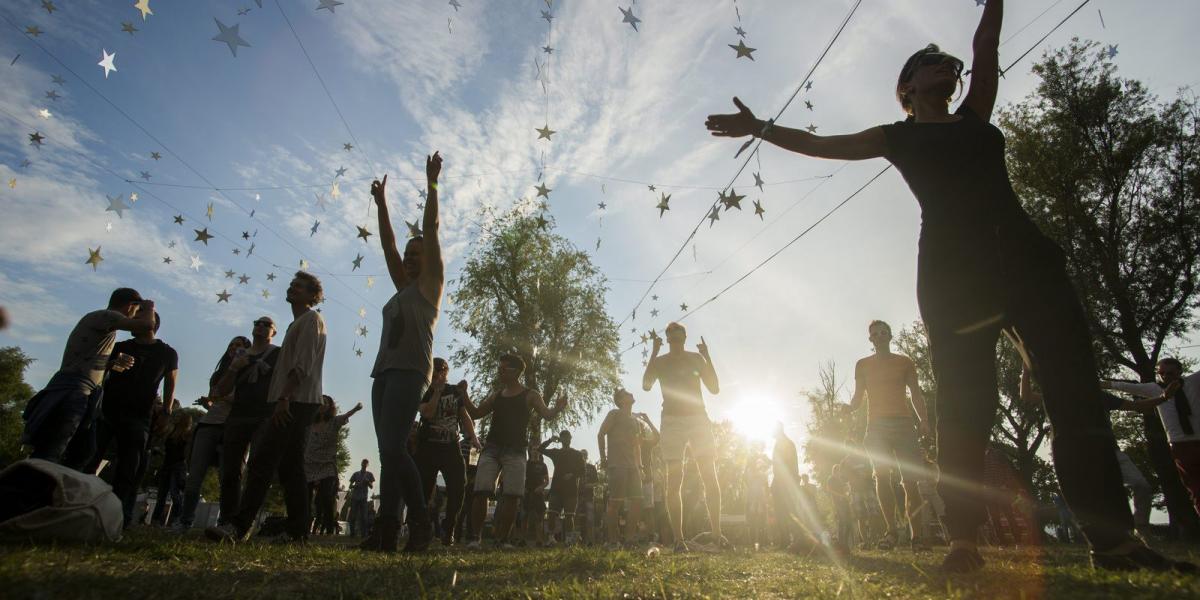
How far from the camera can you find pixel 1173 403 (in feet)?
20.7

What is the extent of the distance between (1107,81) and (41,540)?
24.2 metres

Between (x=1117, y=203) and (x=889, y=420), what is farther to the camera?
(x=1117, y=203)

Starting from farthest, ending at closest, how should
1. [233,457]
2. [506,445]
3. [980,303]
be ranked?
1. [506,445]
2. [233,457]
3. [980,303]

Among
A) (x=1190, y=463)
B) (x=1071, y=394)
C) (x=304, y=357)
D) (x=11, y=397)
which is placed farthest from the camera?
(x=11, y=397)

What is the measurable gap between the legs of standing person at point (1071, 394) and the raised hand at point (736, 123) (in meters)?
1.28

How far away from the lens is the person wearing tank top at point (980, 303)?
2156mm

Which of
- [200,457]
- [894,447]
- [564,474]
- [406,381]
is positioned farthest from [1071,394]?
[564,474]

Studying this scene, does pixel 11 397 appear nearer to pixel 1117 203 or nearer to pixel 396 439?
pixel 396 439

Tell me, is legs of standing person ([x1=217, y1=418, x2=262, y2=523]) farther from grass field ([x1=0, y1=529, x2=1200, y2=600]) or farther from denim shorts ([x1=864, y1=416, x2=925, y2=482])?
denim shorts ([x1=864, y1=416, x2=925, y2=482])

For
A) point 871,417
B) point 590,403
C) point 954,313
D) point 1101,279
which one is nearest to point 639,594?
point 954,313

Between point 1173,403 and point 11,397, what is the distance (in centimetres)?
5950

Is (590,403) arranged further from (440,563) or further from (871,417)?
(440,563)

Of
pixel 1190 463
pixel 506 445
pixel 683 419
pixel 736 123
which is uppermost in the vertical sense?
pixel 736 123

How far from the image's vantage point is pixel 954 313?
2.44m
